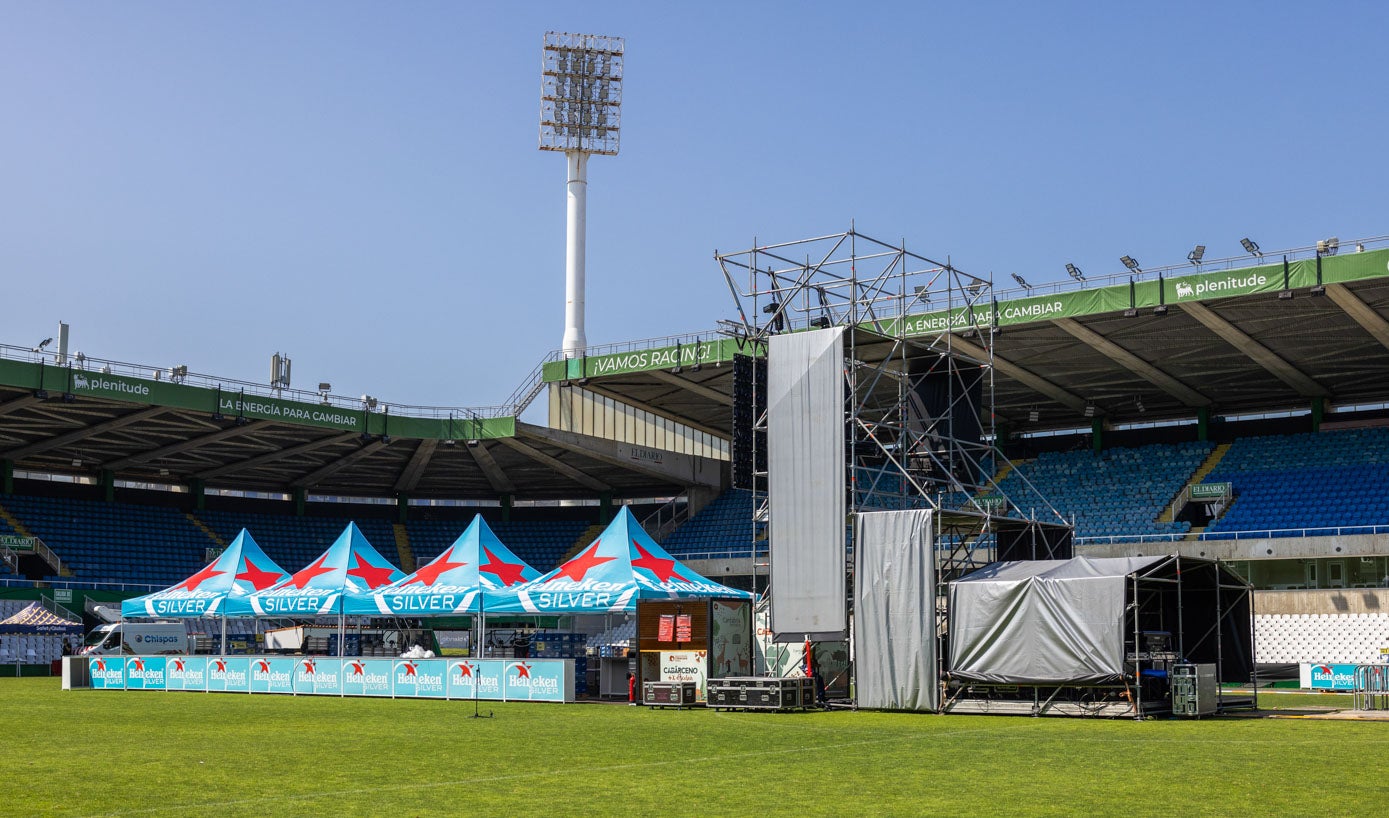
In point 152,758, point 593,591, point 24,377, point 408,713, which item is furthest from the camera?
point 24,377

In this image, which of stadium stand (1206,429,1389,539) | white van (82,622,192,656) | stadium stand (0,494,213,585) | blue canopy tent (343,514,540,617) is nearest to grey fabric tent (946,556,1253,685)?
blue canopy tent (343,514,540,617)

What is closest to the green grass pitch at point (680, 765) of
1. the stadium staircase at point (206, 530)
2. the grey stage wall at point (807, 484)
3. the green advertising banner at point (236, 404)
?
the grey stage wall at point (807, 484)

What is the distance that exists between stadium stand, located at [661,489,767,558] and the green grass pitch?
32729 millimetres

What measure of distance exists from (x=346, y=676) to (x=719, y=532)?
28895mm

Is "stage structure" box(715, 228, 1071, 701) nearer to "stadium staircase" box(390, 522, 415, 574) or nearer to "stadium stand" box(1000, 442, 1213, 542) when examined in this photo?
"stadium stand" box(1000, 442, 1213, 542)

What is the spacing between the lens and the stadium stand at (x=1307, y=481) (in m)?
46.0

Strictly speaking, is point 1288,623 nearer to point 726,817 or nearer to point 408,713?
point 408,713

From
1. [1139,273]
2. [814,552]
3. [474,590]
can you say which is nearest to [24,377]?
[474,590]

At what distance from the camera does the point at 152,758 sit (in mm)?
17422

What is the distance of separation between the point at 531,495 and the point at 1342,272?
138ft

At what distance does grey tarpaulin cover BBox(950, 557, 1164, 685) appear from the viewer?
25188 mm

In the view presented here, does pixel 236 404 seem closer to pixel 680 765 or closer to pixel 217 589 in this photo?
pixel 217 589

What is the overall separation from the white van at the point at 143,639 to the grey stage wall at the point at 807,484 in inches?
1011

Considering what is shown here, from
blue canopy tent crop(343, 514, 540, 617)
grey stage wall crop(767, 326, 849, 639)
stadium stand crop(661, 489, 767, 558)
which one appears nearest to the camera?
grey stage wall crop(767, 326, 849, 639)
